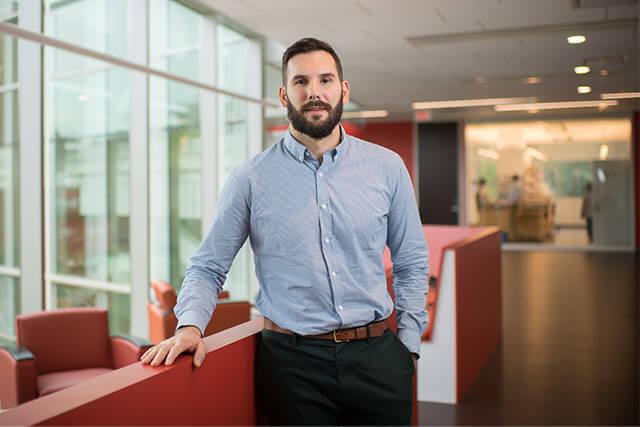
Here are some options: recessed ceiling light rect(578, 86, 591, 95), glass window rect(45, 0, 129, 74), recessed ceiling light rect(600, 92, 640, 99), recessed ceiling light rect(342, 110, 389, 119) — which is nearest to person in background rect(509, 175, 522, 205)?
recessed ceiling light rect(342, 110, 389, 119)

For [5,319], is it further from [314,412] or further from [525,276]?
[525,276]

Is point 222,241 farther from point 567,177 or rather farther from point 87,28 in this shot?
point 567,177

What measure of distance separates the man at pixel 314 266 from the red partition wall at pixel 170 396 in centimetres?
8

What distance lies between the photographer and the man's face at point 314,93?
1907 millimetres

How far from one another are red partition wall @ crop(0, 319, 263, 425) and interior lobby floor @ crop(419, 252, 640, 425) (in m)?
2.77

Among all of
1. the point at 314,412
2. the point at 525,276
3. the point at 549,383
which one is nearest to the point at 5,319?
the point at 314,412

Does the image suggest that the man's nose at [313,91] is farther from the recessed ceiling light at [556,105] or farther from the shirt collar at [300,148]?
the recessed ceiling light at [556,105]

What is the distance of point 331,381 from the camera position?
74.2 inches

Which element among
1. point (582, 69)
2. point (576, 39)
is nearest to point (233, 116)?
point (576, 39)

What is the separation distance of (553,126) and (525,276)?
6.05m

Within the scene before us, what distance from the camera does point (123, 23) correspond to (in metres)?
5.73

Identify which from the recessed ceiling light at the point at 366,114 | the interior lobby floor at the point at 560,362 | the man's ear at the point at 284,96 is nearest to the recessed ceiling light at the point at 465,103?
the recessed ceiling light at the point at 366,114

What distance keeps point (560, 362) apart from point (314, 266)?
180 inches

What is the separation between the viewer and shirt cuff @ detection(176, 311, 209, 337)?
179 cm
